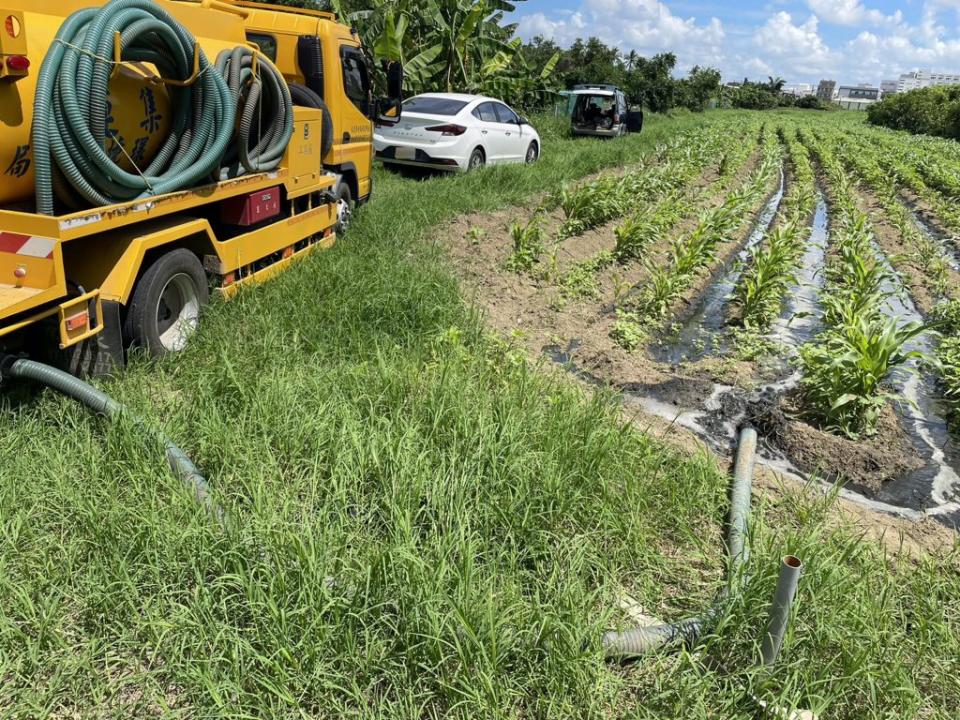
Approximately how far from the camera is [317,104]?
6672 millimetres

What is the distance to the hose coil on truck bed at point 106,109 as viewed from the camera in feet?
11.1

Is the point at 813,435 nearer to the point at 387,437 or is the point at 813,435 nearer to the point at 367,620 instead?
the point at 387,437

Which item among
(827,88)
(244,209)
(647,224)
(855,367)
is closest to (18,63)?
(244,209)

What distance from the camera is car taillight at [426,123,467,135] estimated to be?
10570 millimetres

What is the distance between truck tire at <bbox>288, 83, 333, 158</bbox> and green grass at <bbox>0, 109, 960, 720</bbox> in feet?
11.7

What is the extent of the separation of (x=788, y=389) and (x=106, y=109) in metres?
5.16

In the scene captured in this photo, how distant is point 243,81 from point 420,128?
19.7 feet

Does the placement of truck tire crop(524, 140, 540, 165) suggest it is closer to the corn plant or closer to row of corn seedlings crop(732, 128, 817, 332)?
the corn plant

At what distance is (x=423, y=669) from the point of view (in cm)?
221

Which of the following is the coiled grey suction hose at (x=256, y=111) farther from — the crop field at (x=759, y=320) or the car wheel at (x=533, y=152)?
the car wheel at (x=533, y=152)

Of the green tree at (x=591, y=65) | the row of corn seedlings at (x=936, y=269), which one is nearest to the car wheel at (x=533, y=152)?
the row of corn seedlings at (x=936, y=269)

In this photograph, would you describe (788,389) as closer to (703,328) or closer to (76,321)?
(703,328)

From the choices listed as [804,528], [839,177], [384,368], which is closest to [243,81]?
[384,368]

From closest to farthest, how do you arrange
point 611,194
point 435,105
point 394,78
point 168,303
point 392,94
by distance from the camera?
point 168,303 → point 394,78 → point 392,94 → point 611,194 → point 435,105
